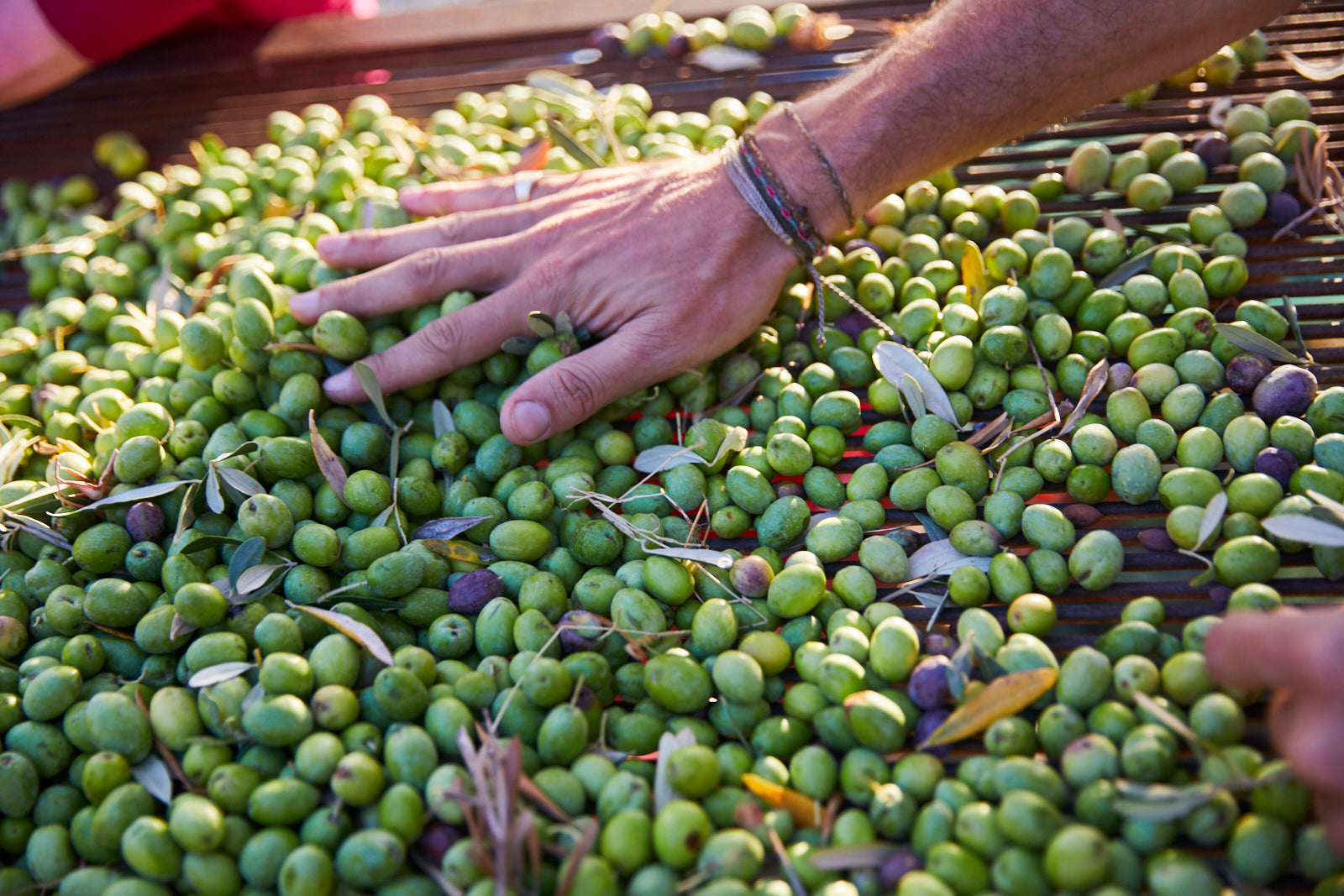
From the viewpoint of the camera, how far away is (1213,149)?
1900 millimetres

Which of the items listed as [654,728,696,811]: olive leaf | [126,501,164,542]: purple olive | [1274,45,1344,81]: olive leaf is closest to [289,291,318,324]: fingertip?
[126,501,164,542]: purple olive

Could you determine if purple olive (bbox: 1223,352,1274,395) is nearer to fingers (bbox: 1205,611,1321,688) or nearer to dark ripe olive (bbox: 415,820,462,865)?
fingers (bbox: 1205,611,1321,688)

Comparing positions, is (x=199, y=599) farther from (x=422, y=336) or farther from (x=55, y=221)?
(x=55, y=221)

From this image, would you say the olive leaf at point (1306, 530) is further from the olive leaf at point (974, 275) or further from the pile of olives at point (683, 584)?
the olive leaf at point (974, 275)

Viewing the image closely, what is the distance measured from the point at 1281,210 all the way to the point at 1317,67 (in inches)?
24.7

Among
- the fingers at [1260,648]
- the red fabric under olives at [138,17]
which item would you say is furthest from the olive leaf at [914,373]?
the red fabric under olives at [138,17]

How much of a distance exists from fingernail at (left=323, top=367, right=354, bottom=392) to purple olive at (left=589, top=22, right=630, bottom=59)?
148 cm

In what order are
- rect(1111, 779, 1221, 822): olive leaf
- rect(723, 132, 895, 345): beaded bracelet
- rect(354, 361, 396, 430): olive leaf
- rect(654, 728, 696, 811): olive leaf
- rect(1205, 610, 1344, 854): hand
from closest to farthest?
rect(1205, 610, 1344, 854): hand → rect(1111, 779, 1221, 822): olive leaf → rect(654, 728, 696, 811): olive leaf → rect(354, 361, 396, 430): olive leaf → rect(723, 132, 895, 345): beaded bracelet

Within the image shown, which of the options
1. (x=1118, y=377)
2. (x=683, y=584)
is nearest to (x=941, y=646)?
(x=683, y=584)

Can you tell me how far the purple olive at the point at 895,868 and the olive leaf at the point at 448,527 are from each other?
82cm

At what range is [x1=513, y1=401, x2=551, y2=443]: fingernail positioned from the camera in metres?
1.45

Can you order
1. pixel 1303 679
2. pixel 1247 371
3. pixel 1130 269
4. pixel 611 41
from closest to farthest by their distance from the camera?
pixel 1303 679 → pixel 1247 371 → pixel 1130 269 → pixel 611 41

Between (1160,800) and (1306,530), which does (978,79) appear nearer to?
(1306,530)

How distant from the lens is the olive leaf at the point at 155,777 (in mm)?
1139
